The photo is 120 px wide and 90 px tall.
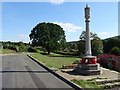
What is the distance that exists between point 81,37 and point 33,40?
82.3 feet

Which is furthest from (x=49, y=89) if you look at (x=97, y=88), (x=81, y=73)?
(x=81, y=73)

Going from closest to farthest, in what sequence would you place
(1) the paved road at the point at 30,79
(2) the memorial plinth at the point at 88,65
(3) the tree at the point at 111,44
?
(1) the paved road at the point at 30,79, (2) the memorial plinth at the point at 88,65, (3) the tree at the point at 111,44

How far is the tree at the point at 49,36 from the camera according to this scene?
75688 millimetres

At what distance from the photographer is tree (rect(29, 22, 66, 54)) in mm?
75688

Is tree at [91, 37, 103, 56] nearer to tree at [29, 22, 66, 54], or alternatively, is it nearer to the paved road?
tree at [29, 22, 66, 54]

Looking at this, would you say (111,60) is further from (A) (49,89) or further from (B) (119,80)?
(A) (49,89)

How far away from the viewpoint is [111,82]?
15.6 meters

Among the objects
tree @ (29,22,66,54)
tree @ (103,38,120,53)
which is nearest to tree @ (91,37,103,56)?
tree @ (103,38,120,53)

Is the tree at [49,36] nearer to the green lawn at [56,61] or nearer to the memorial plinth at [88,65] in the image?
the green lawn at [56,61]

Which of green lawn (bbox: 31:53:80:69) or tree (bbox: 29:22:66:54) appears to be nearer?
green lawn (bbox: 31:53:80:69)

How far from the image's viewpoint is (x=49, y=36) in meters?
75.7

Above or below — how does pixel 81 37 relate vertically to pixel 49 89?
above

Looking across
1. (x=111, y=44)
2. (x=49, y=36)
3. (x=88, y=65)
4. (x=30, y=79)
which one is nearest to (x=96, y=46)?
(x=111, y=44)

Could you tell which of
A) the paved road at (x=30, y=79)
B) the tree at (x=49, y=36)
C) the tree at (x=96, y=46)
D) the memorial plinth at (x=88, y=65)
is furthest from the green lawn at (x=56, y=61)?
the tree at (x=49, y=36)
